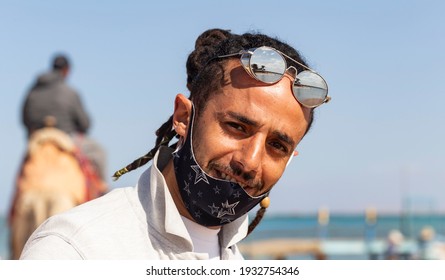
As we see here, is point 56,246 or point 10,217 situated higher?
point 56,246

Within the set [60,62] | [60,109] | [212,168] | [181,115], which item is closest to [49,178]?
[60,109]

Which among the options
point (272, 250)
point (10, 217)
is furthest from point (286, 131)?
point (272, 250)

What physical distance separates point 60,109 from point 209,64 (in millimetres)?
6856

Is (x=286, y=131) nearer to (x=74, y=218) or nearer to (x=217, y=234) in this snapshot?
(x=217, y=234)

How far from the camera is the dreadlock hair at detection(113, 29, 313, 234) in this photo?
8.19ft

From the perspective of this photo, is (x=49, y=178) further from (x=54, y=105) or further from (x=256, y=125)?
(x=256, y=125)

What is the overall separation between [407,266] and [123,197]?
1021 millimetres

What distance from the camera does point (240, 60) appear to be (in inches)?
98.7

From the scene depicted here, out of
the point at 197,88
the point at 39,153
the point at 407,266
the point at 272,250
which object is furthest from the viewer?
the point at 272,250

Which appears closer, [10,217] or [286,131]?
[286,131]

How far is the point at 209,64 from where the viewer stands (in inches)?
102

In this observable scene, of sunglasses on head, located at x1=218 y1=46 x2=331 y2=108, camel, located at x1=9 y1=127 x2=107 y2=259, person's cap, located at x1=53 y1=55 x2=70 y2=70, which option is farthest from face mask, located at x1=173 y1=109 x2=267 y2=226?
person's cap, located at x1=53 y1=55 x2=70 y2=70

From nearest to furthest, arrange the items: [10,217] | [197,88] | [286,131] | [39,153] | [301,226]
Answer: [286,131] → [197,88] → [39,153] → [10,217] → [301,226]

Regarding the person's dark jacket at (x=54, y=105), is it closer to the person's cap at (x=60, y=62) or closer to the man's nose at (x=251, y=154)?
the person's cap at (x=60, y=62)
